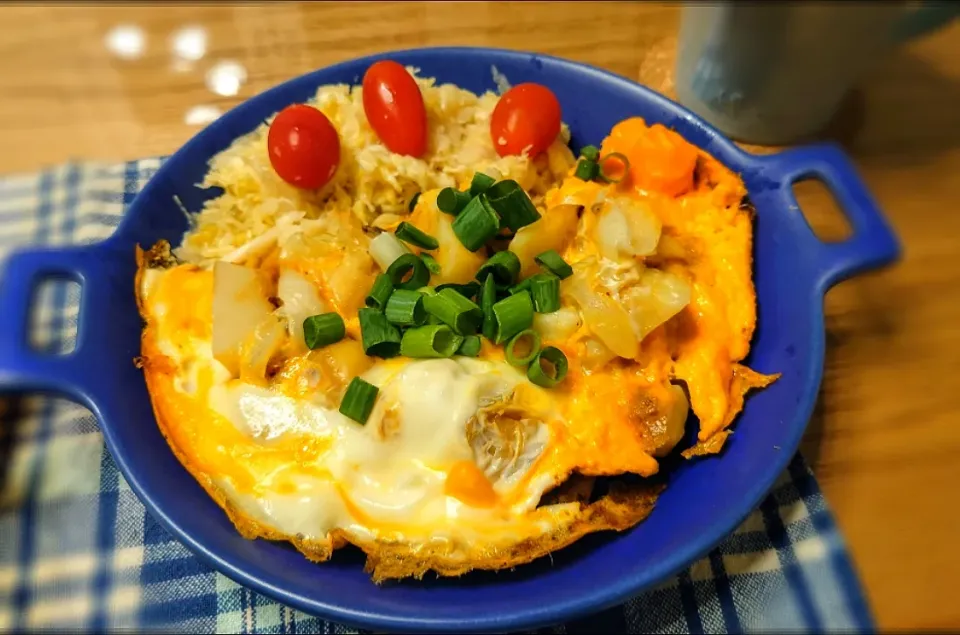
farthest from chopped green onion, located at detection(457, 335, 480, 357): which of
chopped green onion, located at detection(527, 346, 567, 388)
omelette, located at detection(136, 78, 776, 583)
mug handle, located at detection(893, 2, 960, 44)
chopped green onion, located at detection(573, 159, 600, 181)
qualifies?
mug handle, located at detection(893, 2, 960, 44)

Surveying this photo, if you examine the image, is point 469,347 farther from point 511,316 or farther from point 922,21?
point 922,21

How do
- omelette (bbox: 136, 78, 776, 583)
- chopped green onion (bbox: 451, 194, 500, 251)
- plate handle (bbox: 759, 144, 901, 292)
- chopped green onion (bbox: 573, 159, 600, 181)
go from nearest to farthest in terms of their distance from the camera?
plate handle (bbox: 759, 144, 901, 292) < omelette (bbox: 136, 78, 776, 583) < chopped green onion (bbox: 451, 194, 500, 251) < chopped green onion (bbox: 573, 159, 600, 181)

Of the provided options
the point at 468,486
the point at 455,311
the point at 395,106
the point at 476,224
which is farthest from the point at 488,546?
the point at 395,106

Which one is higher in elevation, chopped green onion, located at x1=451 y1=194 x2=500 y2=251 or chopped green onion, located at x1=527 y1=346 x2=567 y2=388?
chopped green onion, located at x1=451 y1=194 x2=500 y2=251

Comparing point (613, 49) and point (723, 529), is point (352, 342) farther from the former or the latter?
point (613, 49)

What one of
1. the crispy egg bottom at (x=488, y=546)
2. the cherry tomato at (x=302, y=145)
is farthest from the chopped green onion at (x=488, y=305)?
the cherry tomato at (x=302, y=145)

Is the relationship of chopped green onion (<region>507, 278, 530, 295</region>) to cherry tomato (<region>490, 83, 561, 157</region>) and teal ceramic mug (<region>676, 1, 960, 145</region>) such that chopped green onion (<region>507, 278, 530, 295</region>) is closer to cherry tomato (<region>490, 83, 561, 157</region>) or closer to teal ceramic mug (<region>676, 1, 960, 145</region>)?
cherry tomato (<region>490, 83, 561, 157</region>)

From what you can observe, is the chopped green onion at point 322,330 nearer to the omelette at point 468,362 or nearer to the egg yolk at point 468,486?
the omelette at point 468,362
